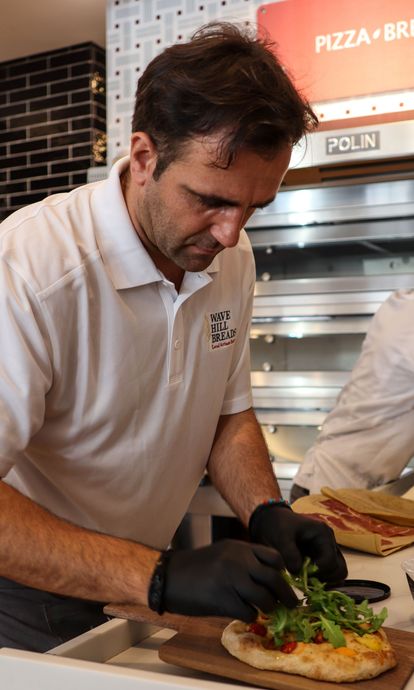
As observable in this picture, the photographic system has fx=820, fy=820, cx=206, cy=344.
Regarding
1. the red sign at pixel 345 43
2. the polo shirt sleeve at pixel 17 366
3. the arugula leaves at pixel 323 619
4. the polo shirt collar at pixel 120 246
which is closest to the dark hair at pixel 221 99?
the polo shirt collar at pixel 120 246

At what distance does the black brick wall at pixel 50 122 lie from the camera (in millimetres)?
4113

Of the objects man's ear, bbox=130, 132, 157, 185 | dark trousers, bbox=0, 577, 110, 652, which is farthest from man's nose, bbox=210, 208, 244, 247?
dark trousers, bbox=0, 577, 110, 652

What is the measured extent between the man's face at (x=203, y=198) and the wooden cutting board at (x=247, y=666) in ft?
1.96

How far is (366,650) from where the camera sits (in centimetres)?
103

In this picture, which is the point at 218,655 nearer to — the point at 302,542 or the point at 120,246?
the point at 302,542

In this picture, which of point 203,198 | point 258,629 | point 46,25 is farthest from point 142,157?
point 46,25

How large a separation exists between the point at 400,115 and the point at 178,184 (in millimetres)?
1974

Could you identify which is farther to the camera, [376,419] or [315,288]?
[315,288]

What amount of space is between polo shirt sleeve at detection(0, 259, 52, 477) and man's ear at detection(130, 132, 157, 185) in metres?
0.27

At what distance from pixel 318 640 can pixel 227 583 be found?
0.48ft

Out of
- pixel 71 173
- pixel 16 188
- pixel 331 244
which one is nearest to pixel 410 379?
pixel 331 244

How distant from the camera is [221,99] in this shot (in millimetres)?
1216

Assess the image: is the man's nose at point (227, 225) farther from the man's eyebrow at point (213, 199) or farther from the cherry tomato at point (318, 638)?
the cherry tomato at point (318, 638)

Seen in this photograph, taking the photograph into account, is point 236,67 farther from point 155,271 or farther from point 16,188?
point 16,188
